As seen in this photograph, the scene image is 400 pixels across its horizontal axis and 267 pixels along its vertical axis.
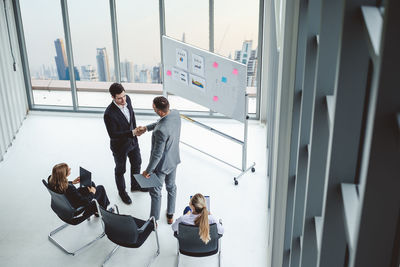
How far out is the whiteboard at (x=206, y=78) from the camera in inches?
251

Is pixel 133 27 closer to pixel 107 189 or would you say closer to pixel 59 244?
pixel 107 189

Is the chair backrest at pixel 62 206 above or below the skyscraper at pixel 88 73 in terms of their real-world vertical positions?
below

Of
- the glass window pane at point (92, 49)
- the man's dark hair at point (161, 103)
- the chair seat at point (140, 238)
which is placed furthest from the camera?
the glass window pane at point (92, 49)

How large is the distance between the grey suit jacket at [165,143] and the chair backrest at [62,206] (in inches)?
37.4

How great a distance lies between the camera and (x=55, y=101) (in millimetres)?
9336

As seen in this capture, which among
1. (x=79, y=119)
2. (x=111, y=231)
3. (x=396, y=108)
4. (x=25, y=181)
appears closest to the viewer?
(x=396, y=108)

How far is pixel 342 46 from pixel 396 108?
31 centimetres

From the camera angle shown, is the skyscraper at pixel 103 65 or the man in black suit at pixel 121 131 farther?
the skyscraper at pixel 103 65

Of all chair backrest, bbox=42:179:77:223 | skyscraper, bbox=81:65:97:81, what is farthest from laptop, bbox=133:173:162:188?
skyscraper, bbox=81:65:97:81

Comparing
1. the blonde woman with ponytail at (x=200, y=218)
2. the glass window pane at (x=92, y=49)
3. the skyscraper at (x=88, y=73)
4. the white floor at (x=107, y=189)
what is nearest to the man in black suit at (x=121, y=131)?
the white floor at (x=107, y=189)

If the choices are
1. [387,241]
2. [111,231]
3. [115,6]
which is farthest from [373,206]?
[115,6]

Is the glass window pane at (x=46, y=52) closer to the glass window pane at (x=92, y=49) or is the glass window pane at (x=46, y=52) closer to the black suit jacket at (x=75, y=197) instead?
the glass window pane at (x=92, y=49)

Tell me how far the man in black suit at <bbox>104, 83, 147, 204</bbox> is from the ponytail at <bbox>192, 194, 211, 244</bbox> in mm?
1578

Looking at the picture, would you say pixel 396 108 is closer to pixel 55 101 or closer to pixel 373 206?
pixel 373 206
